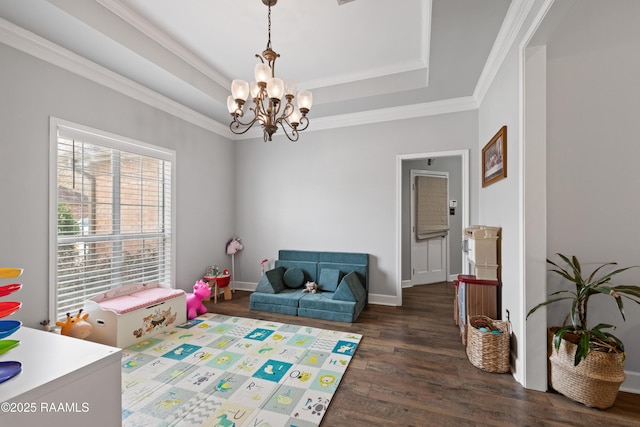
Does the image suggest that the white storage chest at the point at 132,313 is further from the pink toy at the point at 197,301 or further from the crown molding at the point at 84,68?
the crown molding at the point at 84,68

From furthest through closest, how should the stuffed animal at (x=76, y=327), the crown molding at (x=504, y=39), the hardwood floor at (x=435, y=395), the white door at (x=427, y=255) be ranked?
1. the white door at (x=427, y=255)
2. the stuffed animal at (x=76, y=327)
3. the crown molding at (x=504, y=39)
4. the hardwood floor at (x=435, y=395)

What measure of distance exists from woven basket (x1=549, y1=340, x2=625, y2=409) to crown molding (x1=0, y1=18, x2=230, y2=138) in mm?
4548

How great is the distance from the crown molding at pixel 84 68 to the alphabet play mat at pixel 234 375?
267 centimetres

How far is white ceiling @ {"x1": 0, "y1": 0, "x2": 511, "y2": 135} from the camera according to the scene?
217cm

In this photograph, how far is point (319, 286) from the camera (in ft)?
12.7

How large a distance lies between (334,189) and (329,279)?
52.5 inches

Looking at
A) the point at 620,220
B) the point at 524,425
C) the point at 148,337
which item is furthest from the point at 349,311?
the point at 620,220

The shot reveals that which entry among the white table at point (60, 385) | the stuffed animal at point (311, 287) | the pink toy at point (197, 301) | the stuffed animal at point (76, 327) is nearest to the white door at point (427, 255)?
the stuffed animal at point (311, 287)

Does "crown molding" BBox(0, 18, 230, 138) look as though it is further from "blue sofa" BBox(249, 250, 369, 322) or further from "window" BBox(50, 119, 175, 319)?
"blue sofa" BBox(249, 250, 369, 322)

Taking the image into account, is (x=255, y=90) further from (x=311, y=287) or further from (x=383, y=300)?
(x=383, y=300)

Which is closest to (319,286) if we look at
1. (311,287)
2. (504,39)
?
(311,287)

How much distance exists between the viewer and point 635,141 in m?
1.97

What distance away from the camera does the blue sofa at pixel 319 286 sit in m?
3.36

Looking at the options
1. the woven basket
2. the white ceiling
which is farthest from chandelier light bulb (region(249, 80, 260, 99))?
the woven basket
